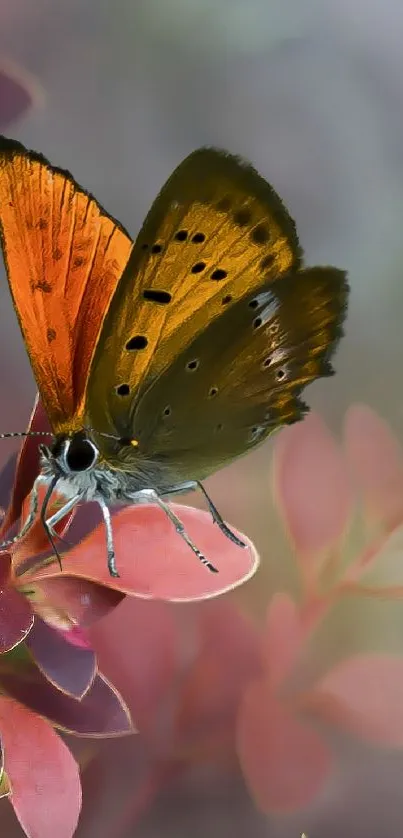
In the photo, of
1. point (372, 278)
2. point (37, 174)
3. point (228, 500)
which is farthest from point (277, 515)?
point (37, 174)

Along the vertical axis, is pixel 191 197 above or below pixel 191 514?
above

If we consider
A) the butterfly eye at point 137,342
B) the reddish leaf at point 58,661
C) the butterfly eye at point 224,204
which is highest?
the butterfly eye at point 224,204

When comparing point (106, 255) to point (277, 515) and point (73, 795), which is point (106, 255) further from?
point (73, 795)

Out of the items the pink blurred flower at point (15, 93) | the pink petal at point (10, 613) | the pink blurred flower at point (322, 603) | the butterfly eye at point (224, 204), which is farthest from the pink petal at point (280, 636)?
the pink blurred flower at point (15, 93)

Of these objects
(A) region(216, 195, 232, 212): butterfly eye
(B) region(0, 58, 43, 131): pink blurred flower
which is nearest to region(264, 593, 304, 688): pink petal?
(A) region(216, 195, 232, 212): butterfly eye

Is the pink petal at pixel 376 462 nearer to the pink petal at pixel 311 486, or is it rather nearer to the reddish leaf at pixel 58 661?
the pink petal at pixel 311 486

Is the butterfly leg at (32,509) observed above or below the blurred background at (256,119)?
below

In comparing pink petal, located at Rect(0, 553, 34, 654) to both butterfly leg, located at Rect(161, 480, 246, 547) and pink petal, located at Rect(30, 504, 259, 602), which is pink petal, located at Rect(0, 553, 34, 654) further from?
butterfly leg, located at Rect(161, 480, 246, 547)
